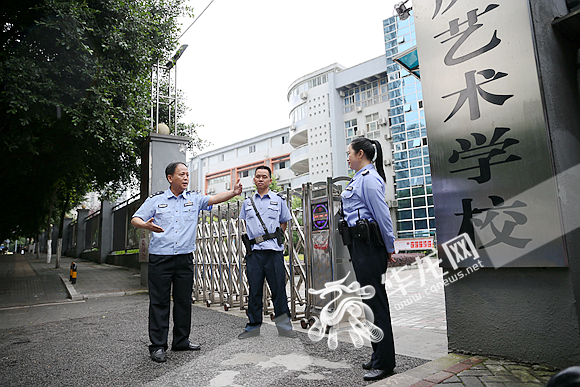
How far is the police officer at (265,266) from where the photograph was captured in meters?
4.44

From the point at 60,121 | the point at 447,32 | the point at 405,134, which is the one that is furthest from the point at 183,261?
the point at 405,134

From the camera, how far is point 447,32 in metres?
3.67

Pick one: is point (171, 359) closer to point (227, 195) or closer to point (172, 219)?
point (172, 219)

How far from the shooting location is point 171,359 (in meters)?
3.67

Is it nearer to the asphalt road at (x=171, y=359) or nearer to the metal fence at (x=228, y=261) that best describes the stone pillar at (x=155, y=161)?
the metal fence at (x=228, y=261)

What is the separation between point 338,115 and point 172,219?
110 ft

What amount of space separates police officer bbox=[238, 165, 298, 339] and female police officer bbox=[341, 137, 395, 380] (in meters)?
1.42

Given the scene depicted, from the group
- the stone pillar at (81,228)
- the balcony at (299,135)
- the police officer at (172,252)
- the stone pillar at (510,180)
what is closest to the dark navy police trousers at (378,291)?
the stone pillar at (510,180)

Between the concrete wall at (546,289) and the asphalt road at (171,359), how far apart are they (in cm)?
64

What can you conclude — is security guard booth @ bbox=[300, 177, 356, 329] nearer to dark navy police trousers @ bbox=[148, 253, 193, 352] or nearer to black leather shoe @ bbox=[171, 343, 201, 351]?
black leather shoe @ bbox=[171, 343, 201, 351]

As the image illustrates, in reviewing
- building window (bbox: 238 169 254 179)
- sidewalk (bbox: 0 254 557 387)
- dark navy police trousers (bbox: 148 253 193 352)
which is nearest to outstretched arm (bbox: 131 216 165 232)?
dark navy police trousers (bbox: 148 253 193 352)

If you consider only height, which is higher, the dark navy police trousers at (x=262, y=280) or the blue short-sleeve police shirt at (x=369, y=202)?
the blue short-sleeve police shirt at (x=369, y=202)

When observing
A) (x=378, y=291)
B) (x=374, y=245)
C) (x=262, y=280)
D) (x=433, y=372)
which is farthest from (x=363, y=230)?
(x=262, y=280)

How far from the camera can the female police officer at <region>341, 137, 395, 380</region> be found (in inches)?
118
